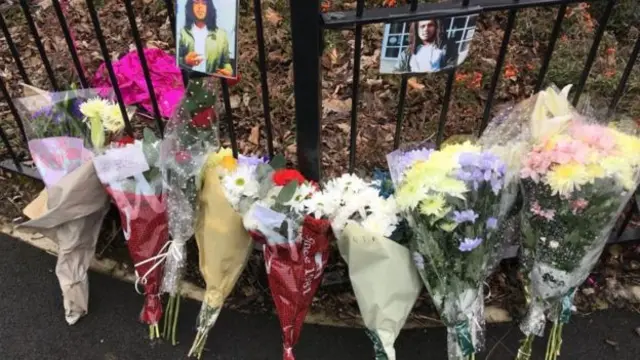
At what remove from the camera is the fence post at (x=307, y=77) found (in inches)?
80.1

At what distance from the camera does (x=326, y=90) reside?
3736 mm

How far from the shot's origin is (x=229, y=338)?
273cm

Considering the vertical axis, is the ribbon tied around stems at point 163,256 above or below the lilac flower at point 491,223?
below

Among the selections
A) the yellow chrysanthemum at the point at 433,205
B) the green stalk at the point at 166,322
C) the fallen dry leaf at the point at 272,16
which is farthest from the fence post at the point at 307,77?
the fallen dry leaf at the point at 272,16

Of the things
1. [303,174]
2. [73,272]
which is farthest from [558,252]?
[73,272]

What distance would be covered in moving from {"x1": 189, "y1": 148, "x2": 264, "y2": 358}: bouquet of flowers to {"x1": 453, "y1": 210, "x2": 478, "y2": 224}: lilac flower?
0.70 metres

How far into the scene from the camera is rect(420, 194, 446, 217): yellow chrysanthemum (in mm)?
2107

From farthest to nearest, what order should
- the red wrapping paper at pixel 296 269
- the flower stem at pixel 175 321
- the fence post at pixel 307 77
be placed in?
the flower stem at pixel 175 321
the red wrapping paper at pixel 296 269
the fence post at pixel 307 77

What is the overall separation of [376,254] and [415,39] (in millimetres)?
720

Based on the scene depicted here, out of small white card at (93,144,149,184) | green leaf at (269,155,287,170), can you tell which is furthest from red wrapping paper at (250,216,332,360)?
small white card at (93,144,149,184)

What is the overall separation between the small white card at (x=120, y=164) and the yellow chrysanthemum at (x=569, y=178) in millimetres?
1446

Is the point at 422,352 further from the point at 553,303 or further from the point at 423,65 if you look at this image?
the point at 423,65

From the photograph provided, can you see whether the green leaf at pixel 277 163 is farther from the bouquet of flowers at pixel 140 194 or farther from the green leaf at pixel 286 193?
the bouquet of flowers at pixel 140 194

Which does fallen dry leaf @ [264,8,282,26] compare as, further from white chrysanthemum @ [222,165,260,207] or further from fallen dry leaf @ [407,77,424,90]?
white chrysanthemum @ [222,165,260,207]
